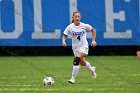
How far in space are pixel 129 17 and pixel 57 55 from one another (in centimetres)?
Result: 462

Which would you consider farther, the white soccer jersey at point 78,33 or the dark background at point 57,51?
the dark background at point 57,51

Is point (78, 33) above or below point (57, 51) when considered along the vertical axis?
above

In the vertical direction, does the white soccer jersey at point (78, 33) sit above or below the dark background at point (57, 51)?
above

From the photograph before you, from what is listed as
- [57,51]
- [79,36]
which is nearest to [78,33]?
[79,36]

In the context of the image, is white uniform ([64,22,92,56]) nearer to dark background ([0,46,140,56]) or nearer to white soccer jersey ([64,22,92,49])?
white soccer jersey ([64,22,92,49])

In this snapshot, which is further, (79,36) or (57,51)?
(57,51)

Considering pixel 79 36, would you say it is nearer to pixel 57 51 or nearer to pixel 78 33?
pixel 78 33

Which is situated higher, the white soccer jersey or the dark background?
the white soccer jersey

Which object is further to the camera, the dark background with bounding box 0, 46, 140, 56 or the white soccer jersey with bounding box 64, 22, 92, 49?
the dark background with bounding box 0, 46, 140, 56

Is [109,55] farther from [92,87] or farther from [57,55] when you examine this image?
[92,87]

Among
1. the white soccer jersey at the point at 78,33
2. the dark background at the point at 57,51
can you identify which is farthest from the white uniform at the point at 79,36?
the dark background at the point at 57,51

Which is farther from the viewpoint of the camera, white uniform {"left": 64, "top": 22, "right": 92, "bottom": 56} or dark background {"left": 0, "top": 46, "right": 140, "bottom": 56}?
dark background {"left": 0, "top": 46, "right": 140, "bottom": 56}

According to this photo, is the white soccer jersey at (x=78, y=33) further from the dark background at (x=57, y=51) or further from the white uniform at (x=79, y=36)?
the dark background at (x=57, y=51)

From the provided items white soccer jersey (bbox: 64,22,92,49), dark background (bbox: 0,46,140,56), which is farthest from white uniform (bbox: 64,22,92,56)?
dark background (bbox: 0,46,140,56)
